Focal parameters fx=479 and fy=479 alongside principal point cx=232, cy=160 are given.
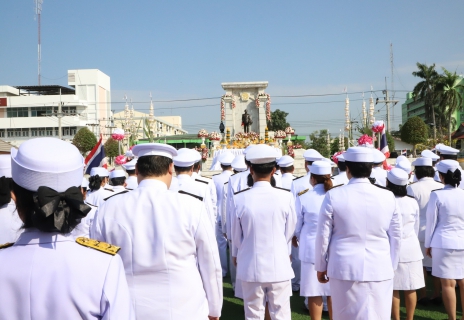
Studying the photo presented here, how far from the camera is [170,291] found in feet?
8.94

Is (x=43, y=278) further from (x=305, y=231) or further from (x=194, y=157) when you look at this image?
(x=194, y=157)

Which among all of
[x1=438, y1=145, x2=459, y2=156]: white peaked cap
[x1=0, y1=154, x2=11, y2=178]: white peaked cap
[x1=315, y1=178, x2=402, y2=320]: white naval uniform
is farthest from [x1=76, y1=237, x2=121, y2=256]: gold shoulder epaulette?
[x1=438, y1=145, x2=459, y2=156]: white peaked cap

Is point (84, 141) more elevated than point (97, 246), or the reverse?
point (84, 141)

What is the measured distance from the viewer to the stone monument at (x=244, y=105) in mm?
33250

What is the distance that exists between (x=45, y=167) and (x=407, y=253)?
4.44m

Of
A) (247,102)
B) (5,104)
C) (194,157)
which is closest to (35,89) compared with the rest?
(5,104)

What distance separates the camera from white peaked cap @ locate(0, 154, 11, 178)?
3555mm

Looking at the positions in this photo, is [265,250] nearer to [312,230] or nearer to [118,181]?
[312,230]

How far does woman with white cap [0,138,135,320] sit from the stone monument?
3117cm

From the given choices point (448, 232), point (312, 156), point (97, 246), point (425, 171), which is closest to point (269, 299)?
point (448, 232)

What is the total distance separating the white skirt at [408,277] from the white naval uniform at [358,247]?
1.20 m

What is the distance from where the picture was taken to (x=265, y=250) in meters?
4.41

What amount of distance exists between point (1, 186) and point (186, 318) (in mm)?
1724

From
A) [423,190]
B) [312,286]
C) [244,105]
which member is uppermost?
[244,105]
